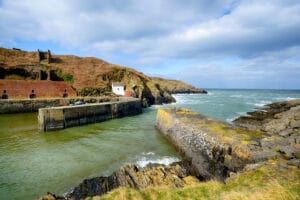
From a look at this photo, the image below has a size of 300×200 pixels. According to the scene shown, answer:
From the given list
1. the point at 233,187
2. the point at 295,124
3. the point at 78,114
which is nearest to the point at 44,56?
the point at 78,114

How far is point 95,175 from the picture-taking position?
1012 cm

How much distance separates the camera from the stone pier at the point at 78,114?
19.4 m

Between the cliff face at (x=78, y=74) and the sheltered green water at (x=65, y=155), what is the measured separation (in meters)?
25.9

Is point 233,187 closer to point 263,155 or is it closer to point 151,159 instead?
point 263,155

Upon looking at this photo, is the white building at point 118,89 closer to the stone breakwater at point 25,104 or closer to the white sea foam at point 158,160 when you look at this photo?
the stone breakwater at point 25,104

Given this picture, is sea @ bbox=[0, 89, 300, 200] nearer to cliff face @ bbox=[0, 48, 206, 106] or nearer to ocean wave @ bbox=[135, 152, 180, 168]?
ocean wave @ bbox=[135, 152, 180, 168]

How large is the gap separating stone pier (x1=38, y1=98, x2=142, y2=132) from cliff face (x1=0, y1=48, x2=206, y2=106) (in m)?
15.2

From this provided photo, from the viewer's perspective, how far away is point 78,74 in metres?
51.5

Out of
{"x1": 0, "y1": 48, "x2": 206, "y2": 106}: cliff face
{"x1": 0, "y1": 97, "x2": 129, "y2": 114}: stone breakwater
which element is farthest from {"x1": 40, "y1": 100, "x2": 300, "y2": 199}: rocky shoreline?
{"x1": 0, "y1": 48, "x2": 206, "y2": 106}: cliff face

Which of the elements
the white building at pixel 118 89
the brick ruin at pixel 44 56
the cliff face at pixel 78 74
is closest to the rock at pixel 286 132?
the cliff face at pixel 78 74

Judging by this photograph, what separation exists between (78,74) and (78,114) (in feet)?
106

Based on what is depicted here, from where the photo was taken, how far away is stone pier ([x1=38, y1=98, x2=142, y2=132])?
19.4m

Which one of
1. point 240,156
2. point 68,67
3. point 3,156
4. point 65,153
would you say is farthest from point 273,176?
point 68,67

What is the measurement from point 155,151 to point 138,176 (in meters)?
4.83
